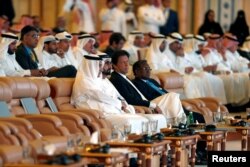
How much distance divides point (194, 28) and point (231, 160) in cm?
1325

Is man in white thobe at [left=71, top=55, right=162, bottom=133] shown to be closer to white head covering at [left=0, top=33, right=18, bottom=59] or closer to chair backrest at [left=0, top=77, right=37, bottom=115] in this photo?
chair backrest at [left=0, top=77, right=37, bottom=115]

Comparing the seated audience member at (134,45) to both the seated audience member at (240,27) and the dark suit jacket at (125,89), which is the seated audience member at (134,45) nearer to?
the dark suit jacket at (125,89)

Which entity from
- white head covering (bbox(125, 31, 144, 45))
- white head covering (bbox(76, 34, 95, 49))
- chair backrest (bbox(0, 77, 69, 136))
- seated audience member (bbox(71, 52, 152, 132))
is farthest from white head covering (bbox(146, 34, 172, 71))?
chair backrest (bbox(0, 77, 69, 136))

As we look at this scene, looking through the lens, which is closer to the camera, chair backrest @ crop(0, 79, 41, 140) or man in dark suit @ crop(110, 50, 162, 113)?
chair backrest @ crop(0, 79, 41, 140)

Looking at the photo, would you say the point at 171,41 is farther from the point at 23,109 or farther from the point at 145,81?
the point at 23,109

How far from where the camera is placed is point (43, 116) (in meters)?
10.7

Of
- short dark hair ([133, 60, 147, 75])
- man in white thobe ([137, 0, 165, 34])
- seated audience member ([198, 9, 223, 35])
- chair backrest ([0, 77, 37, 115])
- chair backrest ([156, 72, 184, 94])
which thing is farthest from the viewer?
seated audience member ([198, 9, 223, 35])

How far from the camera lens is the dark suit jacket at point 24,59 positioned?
44.3 ft

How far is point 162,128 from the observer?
1151cm

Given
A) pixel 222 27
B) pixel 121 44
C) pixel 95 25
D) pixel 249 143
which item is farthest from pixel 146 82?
pixel 222 27

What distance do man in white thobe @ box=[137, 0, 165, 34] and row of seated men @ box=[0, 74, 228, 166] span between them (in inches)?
318

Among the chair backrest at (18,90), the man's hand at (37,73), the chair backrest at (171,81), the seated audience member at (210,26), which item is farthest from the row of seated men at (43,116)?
the seated audience member at (210,26)

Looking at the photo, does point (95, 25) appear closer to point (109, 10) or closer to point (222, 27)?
point (109, 10)

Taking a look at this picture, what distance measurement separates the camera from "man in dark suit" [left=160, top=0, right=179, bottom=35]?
68.5ft
